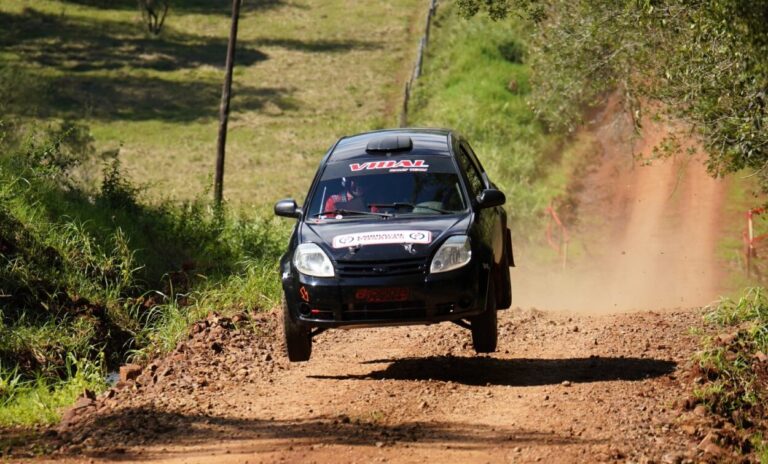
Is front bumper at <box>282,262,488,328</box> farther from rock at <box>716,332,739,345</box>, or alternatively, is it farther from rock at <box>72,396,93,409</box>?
rock at <box>716,332,739,345</box>

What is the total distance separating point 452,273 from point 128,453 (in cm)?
289

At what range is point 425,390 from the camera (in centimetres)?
972

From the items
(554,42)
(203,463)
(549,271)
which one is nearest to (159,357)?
(203,463)

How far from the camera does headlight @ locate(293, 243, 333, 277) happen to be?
972 cm

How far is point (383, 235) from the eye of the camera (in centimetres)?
973

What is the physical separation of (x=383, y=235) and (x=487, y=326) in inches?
47.4

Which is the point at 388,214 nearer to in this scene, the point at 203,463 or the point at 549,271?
the point at 203,463

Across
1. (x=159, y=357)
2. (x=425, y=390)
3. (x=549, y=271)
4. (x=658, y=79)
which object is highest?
(x=658, y=79)

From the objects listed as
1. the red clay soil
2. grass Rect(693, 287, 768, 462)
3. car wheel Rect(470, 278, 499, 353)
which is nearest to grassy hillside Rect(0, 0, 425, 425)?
the red clay soil

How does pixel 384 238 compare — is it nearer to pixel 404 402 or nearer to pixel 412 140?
pixel 404 402

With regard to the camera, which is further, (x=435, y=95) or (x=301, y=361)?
(x=435, y=95)

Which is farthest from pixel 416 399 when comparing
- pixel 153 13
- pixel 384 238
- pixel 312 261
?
pixel 153 13

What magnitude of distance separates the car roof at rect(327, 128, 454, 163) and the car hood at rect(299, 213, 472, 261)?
101 cm

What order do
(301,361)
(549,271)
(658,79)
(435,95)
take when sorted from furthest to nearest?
(435,95)
(549,271)
(658,79)
(301,361)
